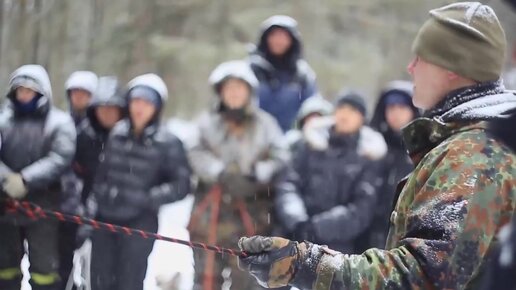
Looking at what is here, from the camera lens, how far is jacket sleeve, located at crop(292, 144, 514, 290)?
1.88 metres

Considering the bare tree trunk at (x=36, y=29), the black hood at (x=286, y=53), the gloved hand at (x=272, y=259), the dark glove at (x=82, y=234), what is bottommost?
the dark glove at (x=82, y=234)

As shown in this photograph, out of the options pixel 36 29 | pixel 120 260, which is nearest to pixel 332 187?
pixel 120 260

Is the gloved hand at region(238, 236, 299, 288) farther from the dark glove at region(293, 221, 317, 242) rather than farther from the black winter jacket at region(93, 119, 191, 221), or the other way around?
the dark glove at region(293, 221, 317, 242)

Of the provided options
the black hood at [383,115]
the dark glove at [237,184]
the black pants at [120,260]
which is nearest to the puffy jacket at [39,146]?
the black pants at [120,260]

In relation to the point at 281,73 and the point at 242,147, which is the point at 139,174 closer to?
the point at 242,147

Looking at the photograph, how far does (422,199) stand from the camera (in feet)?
6.49

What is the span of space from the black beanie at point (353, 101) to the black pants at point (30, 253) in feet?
7.34

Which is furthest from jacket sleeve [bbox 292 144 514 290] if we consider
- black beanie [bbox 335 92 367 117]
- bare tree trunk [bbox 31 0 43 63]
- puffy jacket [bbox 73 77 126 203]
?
bare tree trunk [bbox 31 0 43 63]

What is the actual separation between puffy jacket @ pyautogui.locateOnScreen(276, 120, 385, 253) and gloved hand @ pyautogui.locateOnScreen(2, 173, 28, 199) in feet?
5.70

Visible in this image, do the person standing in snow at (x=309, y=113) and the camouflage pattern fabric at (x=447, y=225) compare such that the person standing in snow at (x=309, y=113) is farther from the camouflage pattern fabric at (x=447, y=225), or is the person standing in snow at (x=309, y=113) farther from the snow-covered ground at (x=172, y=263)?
the camouflage pattern fabric at (x=447, y=225)

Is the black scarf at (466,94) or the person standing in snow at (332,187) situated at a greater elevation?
the black scarf at (466,94)

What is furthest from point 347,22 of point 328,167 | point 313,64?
point 328,167

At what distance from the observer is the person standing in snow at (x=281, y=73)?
661cm

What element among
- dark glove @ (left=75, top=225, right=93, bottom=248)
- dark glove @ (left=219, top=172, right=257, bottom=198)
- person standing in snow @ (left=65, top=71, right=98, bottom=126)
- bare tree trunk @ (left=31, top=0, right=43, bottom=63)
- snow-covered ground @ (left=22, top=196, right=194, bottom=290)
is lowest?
snow-covered ground @ (left=22, top=196, right=194, bottom=290)
